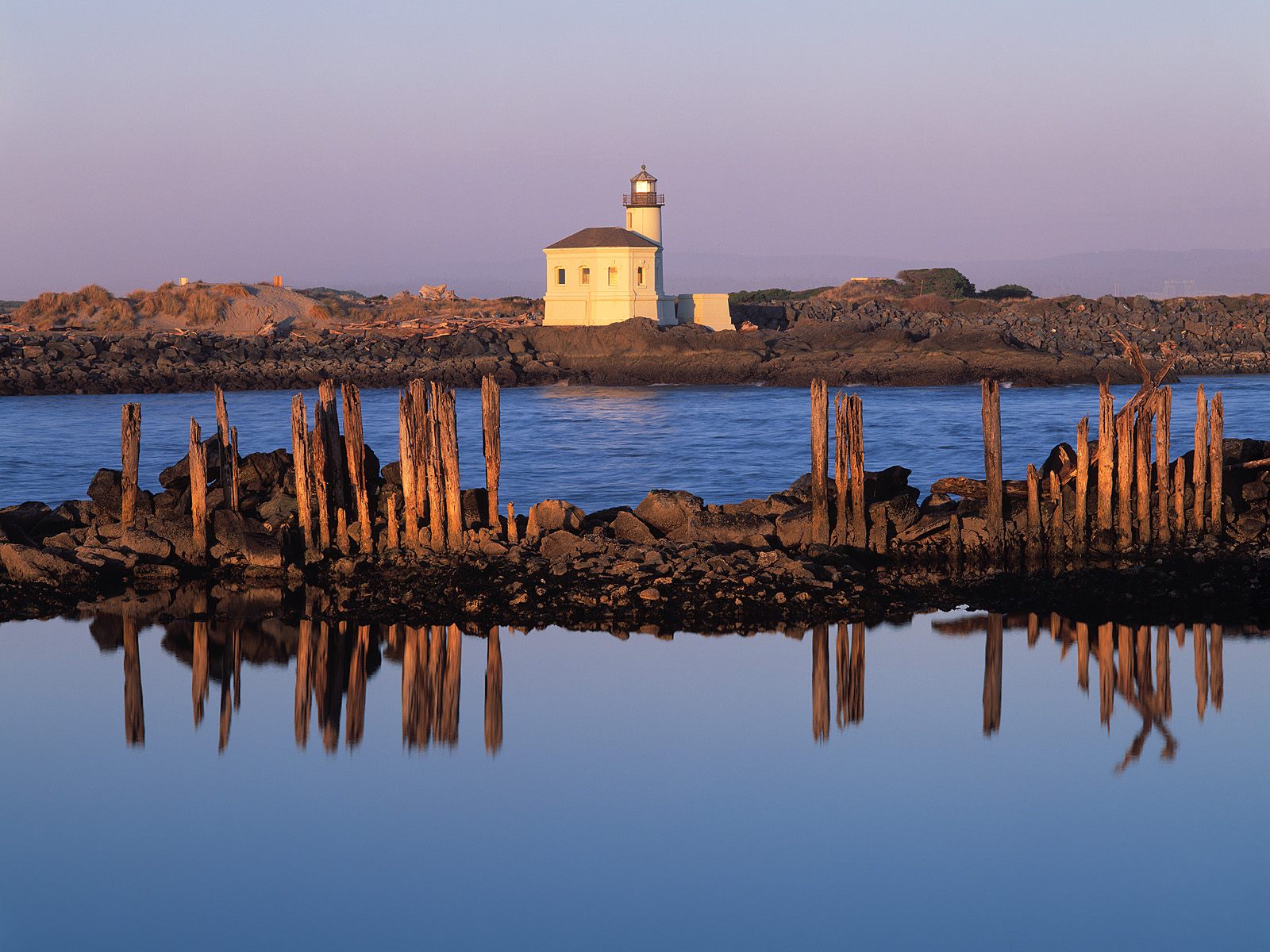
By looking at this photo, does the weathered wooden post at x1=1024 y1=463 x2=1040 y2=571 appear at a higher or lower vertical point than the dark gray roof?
lower

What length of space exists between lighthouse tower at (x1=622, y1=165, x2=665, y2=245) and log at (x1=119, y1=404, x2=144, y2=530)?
151 feet

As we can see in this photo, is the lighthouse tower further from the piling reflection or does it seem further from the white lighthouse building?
the piling reflection

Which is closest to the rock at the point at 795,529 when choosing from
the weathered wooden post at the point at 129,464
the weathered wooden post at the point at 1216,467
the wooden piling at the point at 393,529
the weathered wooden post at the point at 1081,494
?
the weathered wooden post at the point at 1081,494

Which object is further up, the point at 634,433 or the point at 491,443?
the point at 491,443

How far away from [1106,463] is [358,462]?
733 cm

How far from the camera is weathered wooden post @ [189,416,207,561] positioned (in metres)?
14.8

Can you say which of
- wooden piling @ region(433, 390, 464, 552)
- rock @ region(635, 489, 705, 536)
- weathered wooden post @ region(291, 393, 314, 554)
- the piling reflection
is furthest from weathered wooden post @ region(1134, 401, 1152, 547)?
weathered wooden post @ region(291, 393, 314, 554)

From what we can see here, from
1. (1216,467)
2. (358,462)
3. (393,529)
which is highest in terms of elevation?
(358,462)

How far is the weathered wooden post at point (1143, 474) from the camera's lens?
1469 cm

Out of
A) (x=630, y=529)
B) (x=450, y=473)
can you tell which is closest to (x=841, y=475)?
(x=630, y=529)

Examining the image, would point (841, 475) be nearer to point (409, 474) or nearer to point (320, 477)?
point (409, 474)

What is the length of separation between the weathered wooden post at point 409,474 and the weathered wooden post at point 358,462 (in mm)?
414

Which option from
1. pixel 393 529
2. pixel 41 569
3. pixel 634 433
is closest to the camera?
pixel 41 569

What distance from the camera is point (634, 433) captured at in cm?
3781
